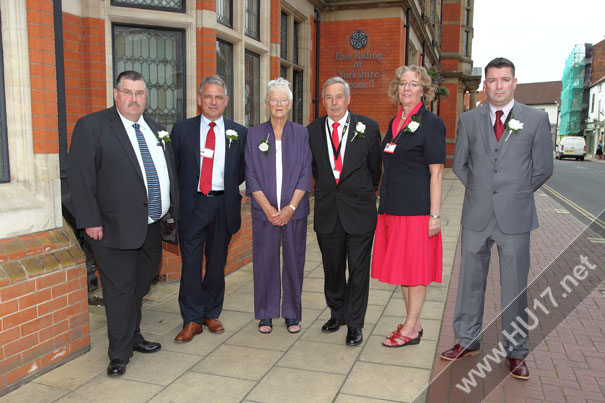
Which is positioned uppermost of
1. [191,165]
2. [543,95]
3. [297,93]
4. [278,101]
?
[543,95]

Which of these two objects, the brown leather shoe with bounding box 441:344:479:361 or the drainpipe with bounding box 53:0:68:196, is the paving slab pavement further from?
the drainpipe with bounding box 53:0:68:196

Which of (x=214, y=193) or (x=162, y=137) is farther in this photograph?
(x=214, y=193)

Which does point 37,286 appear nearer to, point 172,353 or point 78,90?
point 172,353

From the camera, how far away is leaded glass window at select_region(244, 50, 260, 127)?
688 cm

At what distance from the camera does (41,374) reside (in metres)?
3.25

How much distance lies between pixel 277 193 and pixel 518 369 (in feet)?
6.88

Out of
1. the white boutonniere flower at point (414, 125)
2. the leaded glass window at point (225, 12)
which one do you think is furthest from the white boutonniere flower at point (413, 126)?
the leaded glass window at point (225, 12)

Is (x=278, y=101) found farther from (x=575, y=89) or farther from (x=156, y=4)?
(x=575, y=89)

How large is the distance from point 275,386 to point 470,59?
34.3 meters

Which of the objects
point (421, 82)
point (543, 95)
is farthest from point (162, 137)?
point (543, 95)

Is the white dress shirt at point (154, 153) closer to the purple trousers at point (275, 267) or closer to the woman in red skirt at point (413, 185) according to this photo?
the purple trousers at point (275, 267)

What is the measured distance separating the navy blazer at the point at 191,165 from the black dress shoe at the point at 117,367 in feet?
3.54

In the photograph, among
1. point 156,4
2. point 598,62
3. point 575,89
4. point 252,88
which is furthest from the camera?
point 575,89

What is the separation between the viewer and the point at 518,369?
3273mm
